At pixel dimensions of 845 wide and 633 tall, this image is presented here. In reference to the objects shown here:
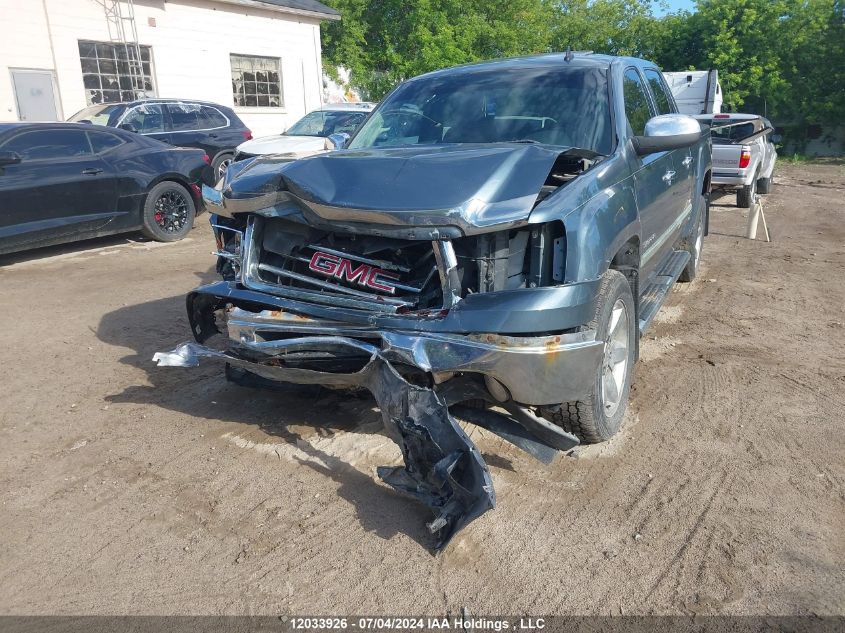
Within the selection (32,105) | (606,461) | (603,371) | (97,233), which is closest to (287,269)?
(603,371)

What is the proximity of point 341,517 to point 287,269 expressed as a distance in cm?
134

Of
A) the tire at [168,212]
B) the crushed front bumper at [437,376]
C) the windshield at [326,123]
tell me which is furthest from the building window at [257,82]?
the crushed front bumper at [437,376]

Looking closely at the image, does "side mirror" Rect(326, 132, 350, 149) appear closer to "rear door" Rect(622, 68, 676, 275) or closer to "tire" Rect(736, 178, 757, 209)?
"rear door" Rect(622, 68, 676, 275)

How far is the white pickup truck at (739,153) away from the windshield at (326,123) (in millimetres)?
6566

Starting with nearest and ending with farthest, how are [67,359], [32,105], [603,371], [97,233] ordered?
[603,371] < [67,359] < [97,233] < [32,105]

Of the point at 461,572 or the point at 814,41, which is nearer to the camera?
the point at 461,572

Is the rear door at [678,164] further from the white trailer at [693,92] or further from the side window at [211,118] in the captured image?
the white trailer at [693,92]

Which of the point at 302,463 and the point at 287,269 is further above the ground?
the point at 287,269

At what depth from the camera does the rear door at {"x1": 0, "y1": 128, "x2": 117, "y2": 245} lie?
8.02 meters

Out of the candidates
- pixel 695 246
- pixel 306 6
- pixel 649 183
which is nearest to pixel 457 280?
pixel 649 183

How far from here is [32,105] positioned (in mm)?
14242

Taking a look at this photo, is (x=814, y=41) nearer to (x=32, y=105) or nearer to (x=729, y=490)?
(x=32, y=105)

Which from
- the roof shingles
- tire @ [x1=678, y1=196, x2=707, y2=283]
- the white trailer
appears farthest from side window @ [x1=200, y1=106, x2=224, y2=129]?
the white trailer

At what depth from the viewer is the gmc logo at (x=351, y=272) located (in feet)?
11.1
